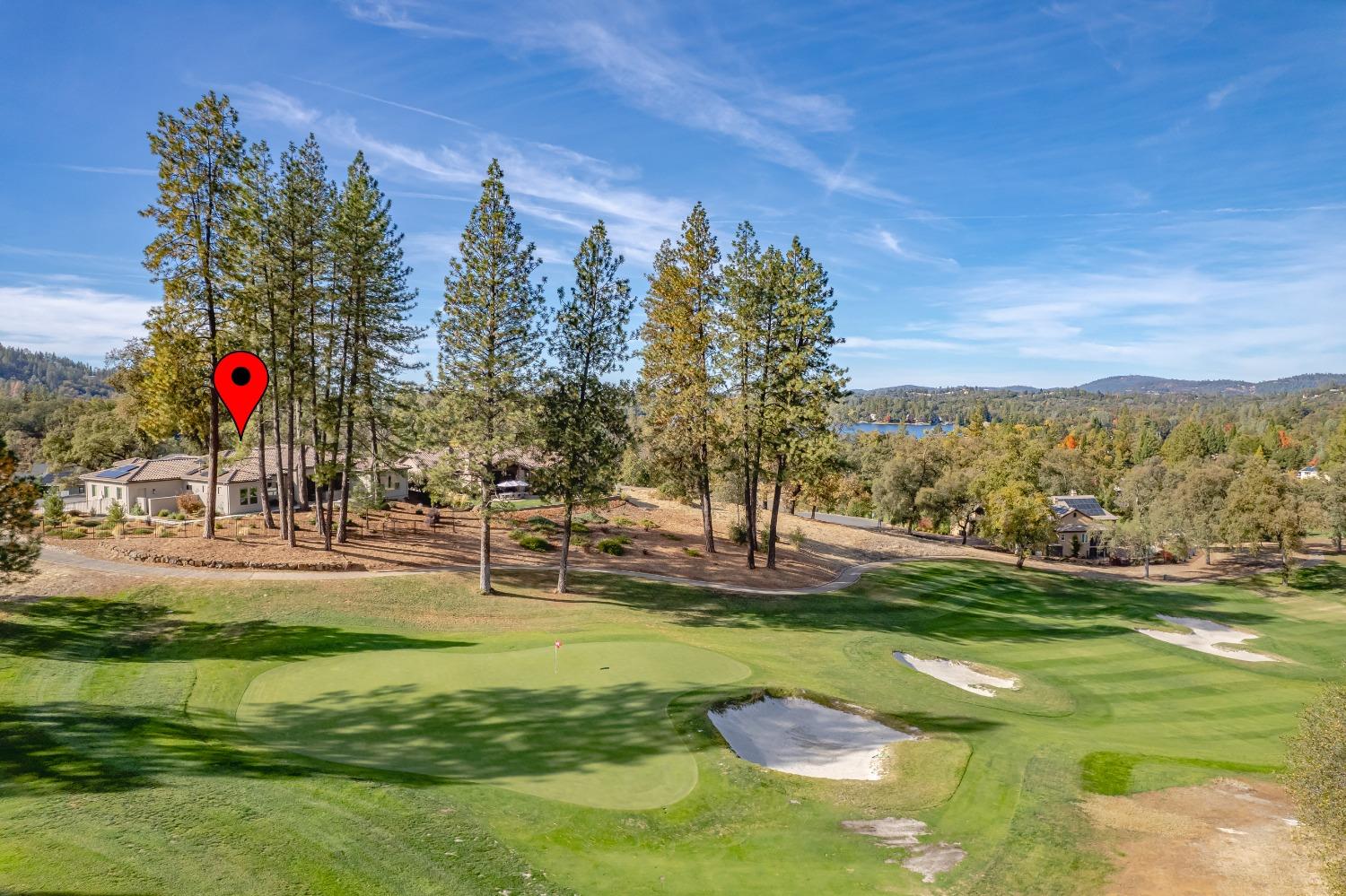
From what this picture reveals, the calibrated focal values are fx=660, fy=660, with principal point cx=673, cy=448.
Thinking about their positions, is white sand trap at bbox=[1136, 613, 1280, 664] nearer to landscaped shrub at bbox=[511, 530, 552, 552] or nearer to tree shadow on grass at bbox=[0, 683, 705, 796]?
tree shadow on grass at bbox=[0, 683, 705, 796]

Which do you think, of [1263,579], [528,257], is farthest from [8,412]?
[1263,579]

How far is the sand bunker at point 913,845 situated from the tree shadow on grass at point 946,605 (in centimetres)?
1405

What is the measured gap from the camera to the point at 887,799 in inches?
555

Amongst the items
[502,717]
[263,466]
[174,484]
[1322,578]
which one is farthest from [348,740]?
[1322,578]

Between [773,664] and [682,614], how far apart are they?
7.02 meters

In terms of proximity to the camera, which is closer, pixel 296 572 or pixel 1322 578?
pixel 296 572

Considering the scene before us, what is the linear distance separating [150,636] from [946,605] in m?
34.6

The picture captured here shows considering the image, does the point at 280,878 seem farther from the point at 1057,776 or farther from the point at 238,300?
the point at 238,300

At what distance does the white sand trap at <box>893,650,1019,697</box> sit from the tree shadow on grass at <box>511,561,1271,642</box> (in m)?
3.74

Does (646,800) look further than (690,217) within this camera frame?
No

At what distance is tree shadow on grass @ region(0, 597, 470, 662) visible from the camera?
18.6 meters

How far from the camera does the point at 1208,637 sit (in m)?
33.2

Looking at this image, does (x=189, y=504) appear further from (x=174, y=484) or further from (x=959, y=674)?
(x=959, y=674)

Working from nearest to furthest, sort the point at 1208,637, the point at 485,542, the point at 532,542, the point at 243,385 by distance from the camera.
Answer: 1. the point at 243,385
2. the point at 485,542
3. the point at 1208,637
4. the point at 532,542
